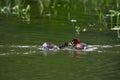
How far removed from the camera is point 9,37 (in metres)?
18.5

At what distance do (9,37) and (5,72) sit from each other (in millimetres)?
5357

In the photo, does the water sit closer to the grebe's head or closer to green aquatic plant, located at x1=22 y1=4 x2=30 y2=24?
the grebe's head

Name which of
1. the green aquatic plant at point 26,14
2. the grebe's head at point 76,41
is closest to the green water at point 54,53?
the green aquatic plant at point 26,14

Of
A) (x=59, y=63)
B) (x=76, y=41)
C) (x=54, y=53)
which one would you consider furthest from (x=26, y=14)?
(x=59, y=63)

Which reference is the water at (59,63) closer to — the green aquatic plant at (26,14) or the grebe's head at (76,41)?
the grebe's head at (76,41)

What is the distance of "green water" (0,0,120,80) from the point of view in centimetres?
1320

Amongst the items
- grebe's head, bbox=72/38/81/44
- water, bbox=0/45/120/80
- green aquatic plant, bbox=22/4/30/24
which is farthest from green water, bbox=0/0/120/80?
grebe's head, bbox=72/38/81/44

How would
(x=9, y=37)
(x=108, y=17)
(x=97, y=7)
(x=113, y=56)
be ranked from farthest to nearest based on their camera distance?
(x=97, y=7), (x=108, y=17), (x=9, y=37), (x=113, y=56)

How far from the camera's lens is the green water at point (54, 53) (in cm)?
1320

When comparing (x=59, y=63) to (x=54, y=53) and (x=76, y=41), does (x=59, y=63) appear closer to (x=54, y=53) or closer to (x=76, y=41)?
(x=54, y=53)

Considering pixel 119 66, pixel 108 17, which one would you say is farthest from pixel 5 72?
pixel 108 17

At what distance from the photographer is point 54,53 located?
644 inches

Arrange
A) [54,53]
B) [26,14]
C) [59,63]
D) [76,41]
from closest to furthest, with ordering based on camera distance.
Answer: [59,63] → [54,53] → [76,41] → [26,14]

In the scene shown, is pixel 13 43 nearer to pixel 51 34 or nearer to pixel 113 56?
pixel 51 34
